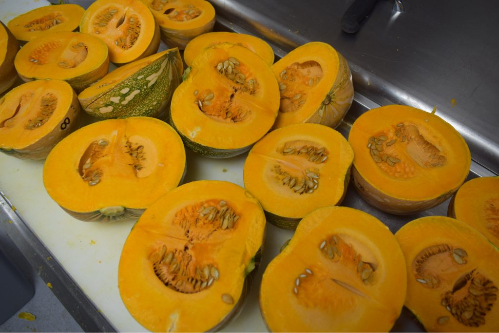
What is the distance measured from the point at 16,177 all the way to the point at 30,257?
448mm

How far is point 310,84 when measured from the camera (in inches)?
71.4

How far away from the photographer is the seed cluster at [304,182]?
4.90 ft

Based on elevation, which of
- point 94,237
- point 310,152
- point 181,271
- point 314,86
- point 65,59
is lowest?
point 94,237

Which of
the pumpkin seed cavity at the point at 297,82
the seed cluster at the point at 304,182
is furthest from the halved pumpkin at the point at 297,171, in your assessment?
the pumpkin seed cavity at the point at 297,82

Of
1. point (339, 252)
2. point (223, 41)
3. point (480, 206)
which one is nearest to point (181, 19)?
point (223, 41)

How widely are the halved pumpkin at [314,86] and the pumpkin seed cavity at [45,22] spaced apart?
60.6 inches

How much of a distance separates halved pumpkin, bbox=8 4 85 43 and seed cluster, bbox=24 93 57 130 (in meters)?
0.69

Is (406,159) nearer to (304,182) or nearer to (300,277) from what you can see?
(304,182)

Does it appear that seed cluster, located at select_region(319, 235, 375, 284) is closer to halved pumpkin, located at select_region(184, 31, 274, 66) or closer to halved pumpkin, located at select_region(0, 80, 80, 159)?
halved pumpkin, located at select_region(184, 31, 274, 66)

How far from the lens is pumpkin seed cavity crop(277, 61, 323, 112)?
5.99 ft

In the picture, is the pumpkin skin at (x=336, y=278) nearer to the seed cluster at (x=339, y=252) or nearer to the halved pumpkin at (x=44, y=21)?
the seed cluster at (x=339, y=252)

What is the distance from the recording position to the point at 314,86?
179 cm

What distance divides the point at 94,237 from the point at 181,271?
63 centimetres

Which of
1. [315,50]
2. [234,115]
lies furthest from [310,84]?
[234,115]
